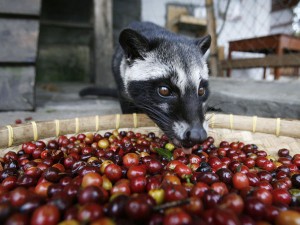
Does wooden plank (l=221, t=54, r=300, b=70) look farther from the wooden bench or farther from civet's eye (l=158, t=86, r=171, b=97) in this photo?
civet's eye (l=158, t=86, r=171, b=97)

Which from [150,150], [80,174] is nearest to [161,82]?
[150,150]

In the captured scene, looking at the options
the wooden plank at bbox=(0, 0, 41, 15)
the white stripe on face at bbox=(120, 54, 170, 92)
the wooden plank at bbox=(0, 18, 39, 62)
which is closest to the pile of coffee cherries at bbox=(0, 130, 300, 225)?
the white stripe on face at bbox=(120, 54, 170, 92)

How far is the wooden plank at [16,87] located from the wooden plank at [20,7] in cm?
66

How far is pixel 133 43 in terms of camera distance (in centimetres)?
228

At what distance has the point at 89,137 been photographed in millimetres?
2225

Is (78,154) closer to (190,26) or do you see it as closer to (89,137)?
(89,137)

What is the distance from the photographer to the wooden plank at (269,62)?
15.4ft

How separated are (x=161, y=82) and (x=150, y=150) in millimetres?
517

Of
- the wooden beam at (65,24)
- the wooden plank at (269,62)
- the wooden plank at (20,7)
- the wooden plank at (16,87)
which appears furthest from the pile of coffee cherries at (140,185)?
the wooden beam at (65,24)

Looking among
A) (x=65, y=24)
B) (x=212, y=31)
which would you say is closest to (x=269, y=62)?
(x=212, y=31)

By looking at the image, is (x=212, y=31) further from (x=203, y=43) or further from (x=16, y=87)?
(x=16, y=87)

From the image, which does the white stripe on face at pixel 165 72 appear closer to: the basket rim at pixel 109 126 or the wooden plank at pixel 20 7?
the basket rim at pixel 109 126

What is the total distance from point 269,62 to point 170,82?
3866 mm

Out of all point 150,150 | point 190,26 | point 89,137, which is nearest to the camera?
point 150,150
